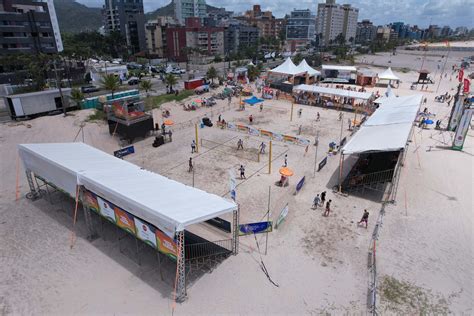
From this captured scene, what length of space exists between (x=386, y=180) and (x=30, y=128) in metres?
33.1

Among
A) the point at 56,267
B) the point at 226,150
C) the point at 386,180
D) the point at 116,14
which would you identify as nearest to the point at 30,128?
the point at 226,150

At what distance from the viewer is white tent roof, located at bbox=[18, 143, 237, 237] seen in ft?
38.1

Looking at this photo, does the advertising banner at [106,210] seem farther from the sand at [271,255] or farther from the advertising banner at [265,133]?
the advertising banner at [265,133]

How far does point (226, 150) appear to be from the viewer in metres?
26.9

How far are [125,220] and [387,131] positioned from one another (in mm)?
18933

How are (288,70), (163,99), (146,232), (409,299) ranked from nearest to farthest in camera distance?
(409,299) < (146,232) < (163,99) < (288,70)

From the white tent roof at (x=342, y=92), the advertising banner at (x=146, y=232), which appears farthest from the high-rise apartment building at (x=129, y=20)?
the advertising banner at (x=146, y=232)

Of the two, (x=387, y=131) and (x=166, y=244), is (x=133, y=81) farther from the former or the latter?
(x=166, y=244)

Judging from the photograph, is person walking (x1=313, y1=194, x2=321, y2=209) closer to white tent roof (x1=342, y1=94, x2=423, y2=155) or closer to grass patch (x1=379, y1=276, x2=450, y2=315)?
white tent roof (x1=342, y1=94, x2=423, y2=155)

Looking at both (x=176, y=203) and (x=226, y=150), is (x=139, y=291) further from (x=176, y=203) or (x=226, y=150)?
(x=226, y=150)

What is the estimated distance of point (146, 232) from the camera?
39.9 ft

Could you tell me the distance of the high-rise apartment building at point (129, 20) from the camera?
360ft

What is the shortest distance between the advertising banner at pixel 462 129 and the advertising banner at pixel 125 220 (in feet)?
93.2

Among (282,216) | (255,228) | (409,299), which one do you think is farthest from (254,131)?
(409,299)
